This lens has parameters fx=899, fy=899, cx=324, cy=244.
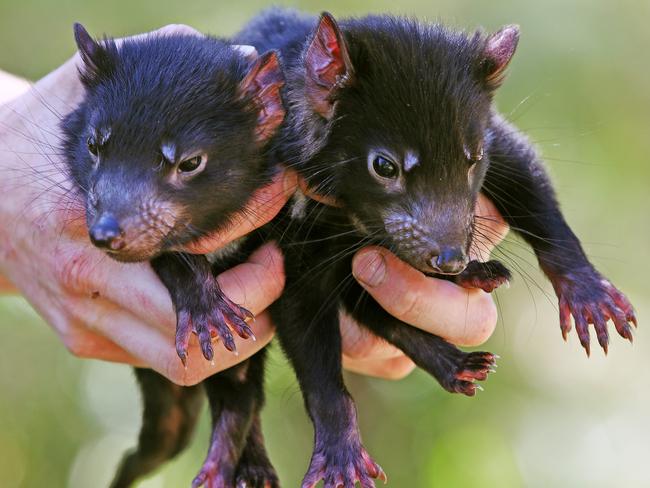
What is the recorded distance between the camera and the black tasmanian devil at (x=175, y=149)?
148 inches

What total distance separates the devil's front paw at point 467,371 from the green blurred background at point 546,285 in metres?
2.95

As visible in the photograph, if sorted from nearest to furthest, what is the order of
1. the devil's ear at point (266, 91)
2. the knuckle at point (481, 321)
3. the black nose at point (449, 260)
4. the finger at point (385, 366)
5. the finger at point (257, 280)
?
the black nose at point (449, 260)
the devil's ear at point (266, 91)
the finger at point (257, 280)
the knuckle at point (481, 321)
the finger at point (385, 366)

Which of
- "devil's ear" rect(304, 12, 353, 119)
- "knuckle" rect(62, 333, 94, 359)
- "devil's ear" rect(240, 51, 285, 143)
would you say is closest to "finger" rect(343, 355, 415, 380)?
"knuckle" rect(62, 333, 94, 359)

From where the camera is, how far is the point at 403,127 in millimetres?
3840

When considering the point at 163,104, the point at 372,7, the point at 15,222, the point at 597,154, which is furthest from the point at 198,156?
the point at 597,154

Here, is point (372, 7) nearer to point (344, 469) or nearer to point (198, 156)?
point (198, 156)

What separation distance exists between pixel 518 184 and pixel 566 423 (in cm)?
372

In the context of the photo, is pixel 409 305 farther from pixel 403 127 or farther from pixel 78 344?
pixel 78 344

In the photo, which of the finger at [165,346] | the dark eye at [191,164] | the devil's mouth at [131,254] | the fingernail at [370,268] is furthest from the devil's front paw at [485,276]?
the devil's mouth at [131,254]

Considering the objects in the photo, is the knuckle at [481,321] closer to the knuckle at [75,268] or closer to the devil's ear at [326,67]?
the devil's ear at [326,67]

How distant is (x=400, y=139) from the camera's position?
3.84 m

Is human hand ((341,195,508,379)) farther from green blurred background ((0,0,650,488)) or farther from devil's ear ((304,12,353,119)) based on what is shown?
green blurred background ((0,0,650,488))

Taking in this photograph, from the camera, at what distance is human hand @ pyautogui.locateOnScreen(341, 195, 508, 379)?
4363mm

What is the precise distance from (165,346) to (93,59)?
143cm
